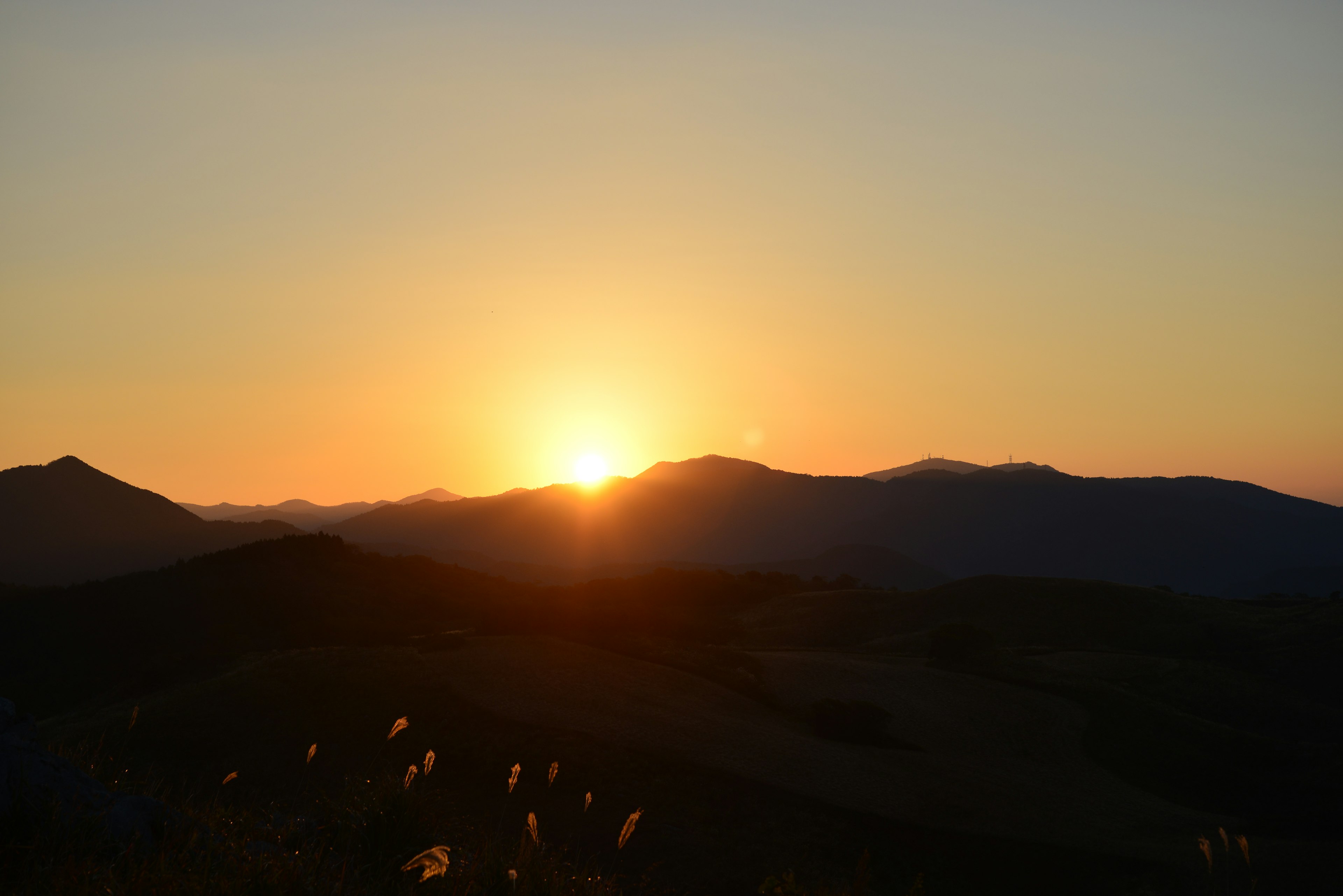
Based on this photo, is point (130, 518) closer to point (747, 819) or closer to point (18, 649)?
point (18, 649)

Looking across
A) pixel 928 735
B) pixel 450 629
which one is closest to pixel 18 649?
pixel 450 629

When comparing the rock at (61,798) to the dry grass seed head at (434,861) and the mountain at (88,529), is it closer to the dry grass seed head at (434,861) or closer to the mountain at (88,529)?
the dry grass seed head at (434,861)

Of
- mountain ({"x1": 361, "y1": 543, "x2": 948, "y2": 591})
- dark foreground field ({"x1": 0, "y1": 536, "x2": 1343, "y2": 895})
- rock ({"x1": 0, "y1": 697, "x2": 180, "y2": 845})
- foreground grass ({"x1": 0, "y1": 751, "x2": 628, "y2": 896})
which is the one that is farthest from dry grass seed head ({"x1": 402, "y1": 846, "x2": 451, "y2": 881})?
mountain ({"x1": 361, "y1": 543, "x2": 948, "y2": 591})

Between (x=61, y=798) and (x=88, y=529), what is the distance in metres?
186

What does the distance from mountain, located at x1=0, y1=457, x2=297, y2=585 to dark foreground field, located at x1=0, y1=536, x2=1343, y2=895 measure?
103 meters

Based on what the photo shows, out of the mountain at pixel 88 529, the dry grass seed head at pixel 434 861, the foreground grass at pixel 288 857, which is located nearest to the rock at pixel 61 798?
the foreground grass at pixel 288 857

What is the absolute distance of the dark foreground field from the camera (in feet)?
29.2

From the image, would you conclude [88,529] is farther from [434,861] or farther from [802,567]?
[434,861]

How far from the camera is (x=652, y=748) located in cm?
2472

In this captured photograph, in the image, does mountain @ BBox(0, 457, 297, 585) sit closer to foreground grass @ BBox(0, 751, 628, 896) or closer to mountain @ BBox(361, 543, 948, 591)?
mountain @ BBox(361, 543, 948, 591)

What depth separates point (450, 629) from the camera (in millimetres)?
44062

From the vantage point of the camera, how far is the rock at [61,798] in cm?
673

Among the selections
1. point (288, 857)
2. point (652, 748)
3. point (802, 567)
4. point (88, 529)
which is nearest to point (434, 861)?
point (288, 857)

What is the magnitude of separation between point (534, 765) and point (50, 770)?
58.2ft
